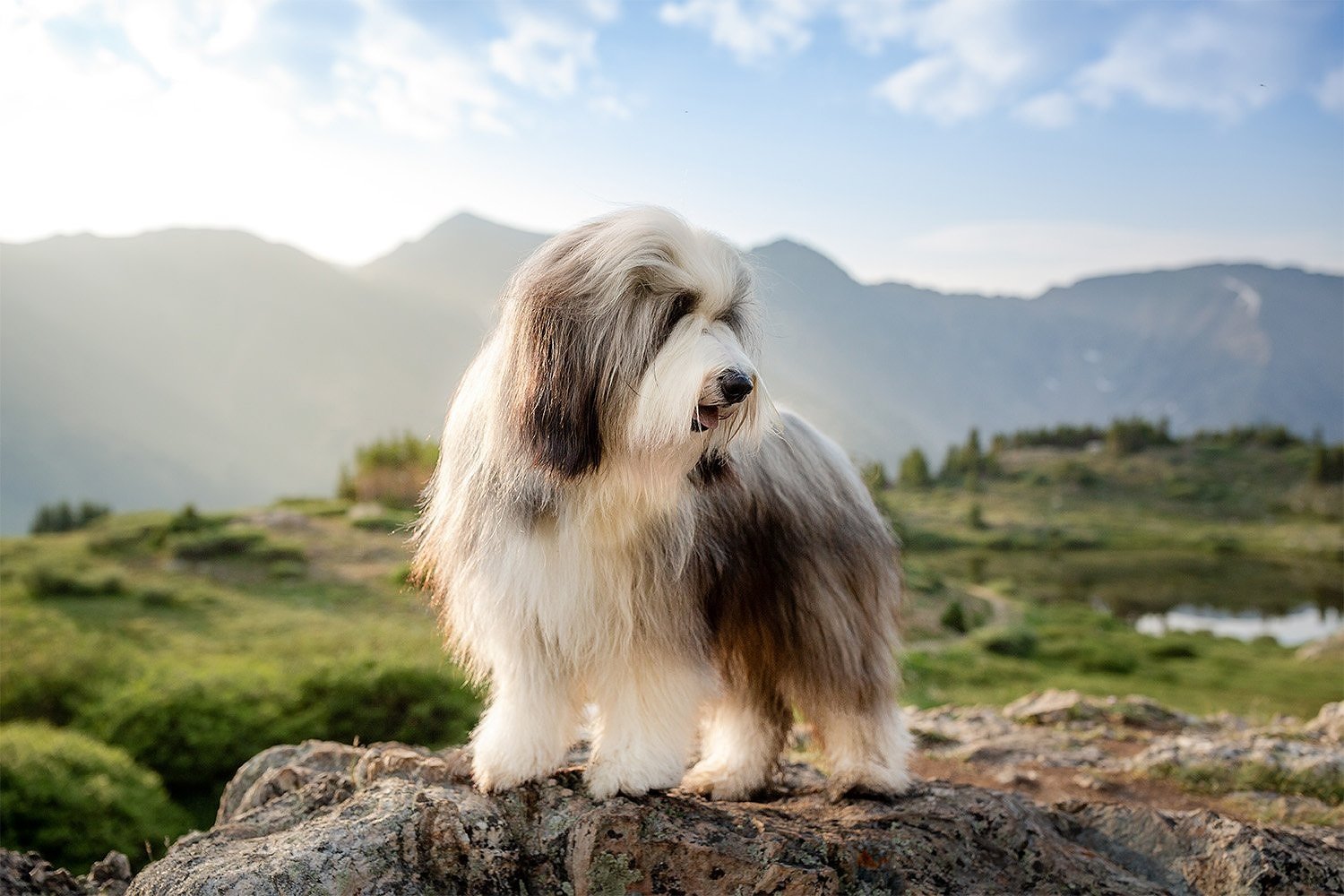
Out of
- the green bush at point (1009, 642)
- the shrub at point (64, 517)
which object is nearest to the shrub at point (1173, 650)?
the green bush at point (1009, 642)

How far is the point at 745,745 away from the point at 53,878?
2816 mm

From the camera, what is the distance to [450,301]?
441 ft

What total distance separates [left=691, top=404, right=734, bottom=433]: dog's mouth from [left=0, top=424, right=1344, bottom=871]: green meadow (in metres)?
1.94

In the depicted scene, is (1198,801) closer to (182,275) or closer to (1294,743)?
(1294,743)

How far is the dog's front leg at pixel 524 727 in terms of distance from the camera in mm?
3365

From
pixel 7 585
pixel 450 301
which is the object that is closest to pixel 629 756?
pixel 7 585

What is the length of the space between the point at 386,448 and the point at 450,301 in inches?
4007

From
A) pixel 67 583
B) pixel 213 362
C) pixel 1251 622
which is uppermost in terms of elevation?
pixel 213 362

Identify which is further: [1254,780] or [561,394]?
[1254,780]

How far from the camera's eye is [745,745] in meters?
3.96

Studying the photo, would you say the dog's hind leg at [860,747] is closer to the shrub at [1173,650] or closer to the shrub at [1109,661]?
the shrub at [1109,661]

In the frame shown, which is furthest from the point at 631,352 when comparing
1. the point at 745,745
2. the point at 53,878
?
the point at 53,878

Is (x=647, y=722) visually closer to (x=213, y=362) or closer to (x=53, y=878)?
(x=53, y=878)

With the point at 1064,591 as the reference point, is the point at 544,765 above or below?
above
